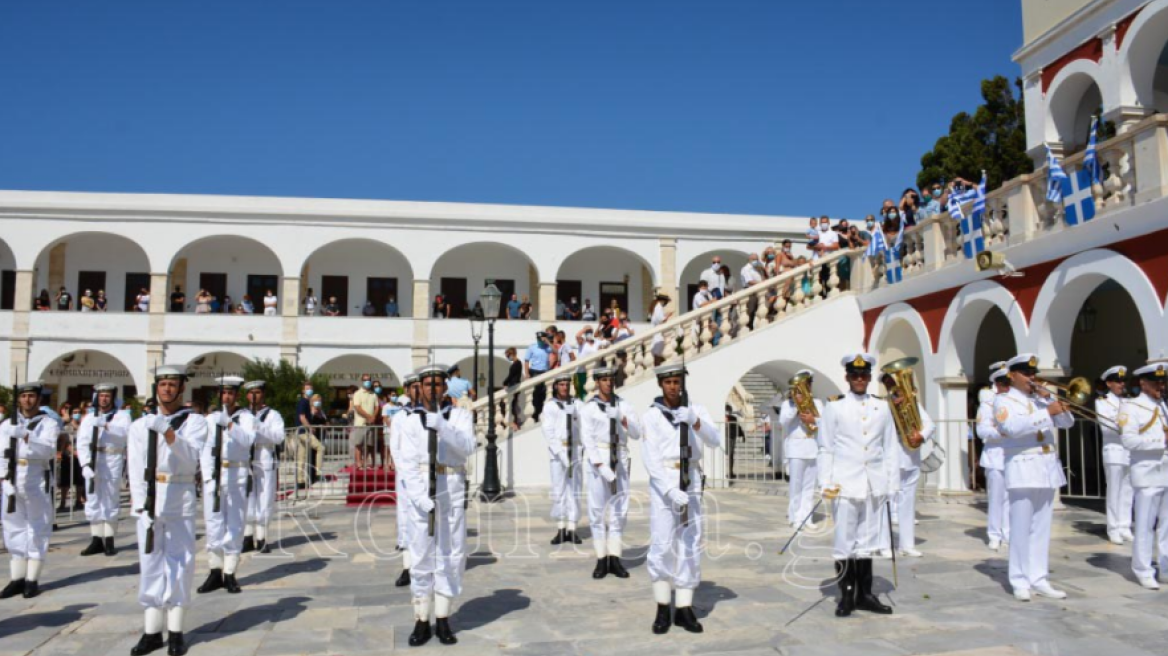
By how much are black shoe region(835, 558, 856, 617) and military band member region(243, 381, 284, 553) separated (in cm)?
642

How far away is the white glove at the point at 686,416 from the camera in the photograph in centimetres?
705

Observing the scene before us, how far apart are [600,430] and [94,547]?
6.49 m

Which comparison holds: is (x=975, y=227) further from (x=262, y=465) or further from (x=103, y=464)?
(x=103, y=464)

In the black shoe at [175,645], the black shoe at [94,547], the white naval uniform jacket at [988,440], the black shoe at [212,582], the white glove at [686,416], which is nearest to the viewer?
the black shoe at [175,645]

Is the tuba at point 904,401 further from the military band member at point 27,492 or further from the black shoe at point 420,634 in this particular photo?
the military band member at point 27,492

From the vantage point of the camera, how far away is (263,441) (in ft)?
33.8

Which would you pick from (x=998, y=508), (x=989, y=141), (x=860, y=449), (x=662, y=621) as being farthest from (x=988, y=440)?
(x=989, y=141)

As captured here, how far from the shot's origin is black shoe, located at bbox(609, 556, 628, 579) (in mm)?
8969

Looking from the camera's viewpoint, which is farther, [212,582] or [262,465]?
[262,465]

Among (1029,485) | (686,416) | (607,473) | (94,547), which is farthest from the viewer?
(94,547)

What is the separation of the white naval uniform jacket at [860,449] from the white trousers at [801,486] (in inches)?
186

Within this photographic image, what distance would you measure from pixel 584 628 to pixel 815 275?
14.5 meters

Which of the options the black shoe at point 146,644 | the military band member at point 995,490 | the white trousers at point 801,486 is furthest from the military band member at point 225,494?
the military band member at point 995,490

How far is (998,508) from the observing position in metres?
10.4
